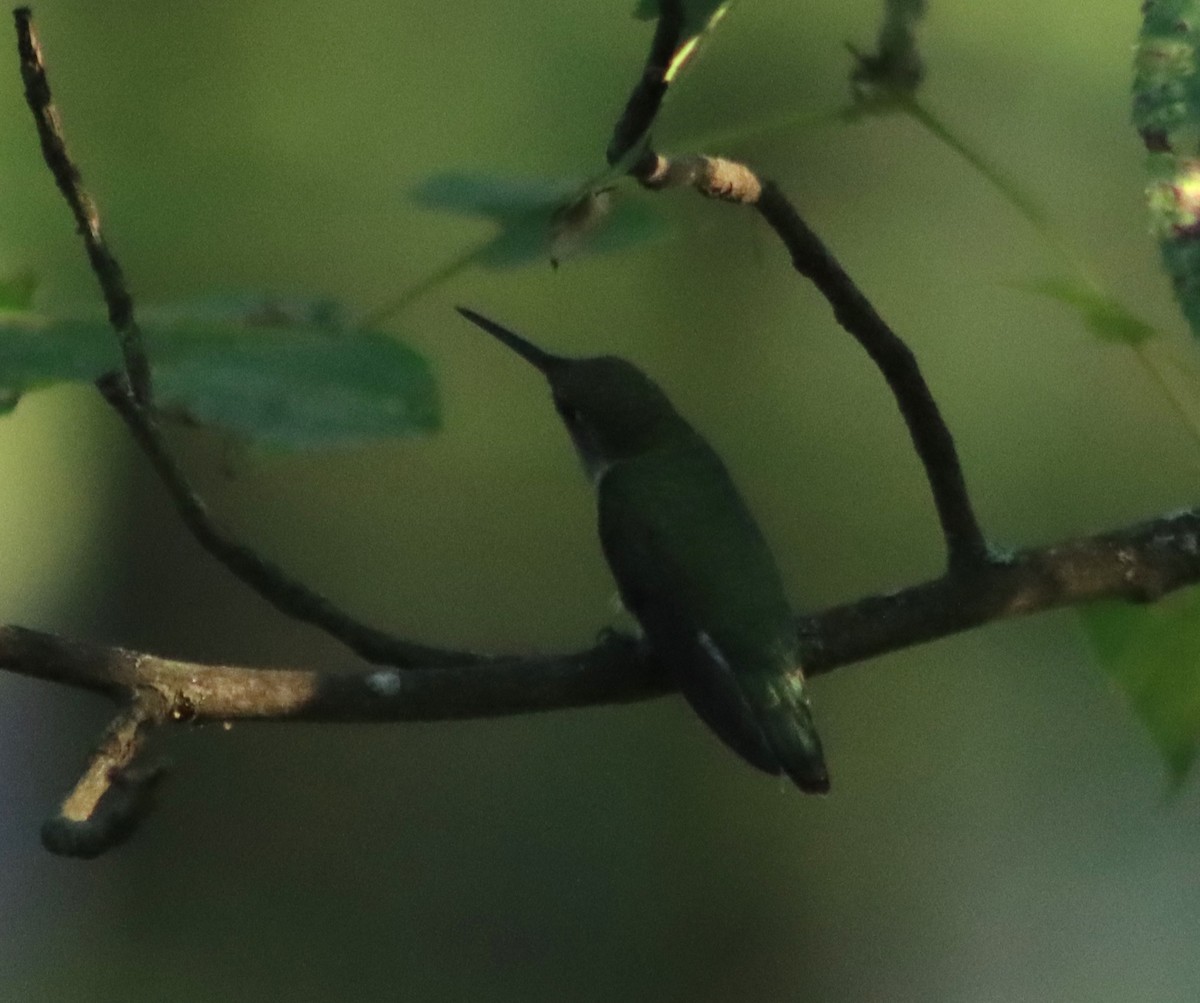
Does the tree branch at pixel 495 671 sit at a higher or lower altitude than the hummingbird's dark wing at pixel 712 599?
higher

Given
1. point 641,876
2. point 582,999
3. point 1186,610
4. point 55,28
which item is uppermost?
point 1186,610

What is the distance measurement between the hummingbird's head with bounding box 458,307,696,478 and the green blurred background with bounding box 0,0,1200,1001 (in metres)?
1.34

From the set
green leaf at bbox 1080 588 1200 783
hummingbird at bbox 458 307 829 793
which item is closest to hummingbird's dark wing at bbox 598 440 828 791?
hummingbird at bbox 458 307 829 793

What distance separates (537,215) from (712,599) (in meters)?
0.69

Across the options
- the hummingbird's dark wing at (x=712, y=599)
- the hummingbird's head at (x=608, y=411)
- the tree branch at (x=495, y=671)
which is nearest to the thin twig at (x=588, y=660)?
the tree branch at (x=495, y=671)

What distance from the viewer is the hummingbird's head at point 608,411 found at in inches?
54.1

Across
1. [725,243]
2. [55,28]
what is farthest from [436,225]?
[55,28]

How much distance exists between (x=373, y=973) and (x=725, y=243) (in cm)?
162

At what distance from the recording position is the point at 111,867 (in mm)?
3062

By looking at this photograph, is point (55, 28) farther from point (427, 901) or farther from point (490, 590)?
point (427, 901)

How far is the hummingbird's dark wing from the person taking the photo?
1.04 metres

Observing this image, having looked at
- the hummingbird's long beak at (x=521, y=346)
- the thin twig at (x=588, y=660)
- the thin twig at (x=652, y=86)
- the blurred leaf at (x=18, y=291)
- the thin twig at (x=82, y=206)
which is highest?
the thin twig at (x=652, y=86)

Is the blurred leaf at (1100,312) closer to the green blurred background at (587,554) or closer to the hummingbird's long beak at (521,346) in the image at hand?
the hummingbird's long beak at (521,346)

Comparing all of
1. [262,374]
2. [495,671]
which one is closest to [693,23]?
[262,374]
